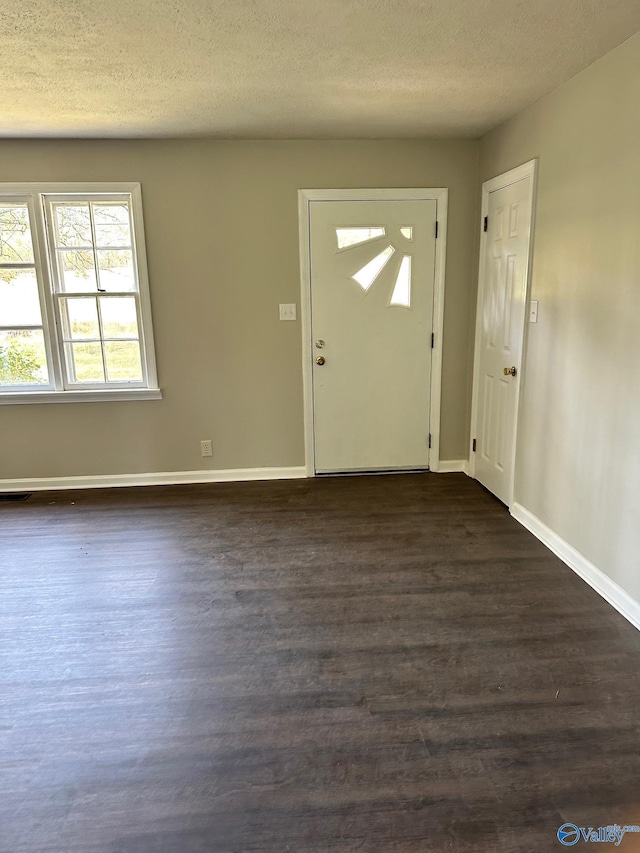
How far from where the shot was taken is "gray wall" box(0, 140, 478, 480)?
3.56m

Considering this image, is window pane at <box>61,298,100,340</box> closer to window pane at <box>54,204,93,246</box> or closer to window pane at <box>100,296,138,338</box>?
window pane at <box>100,296,138,338</box>

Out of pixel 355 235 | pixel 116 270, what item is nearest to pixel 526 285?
pixel 355 235

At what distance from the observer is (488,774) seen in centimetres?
155

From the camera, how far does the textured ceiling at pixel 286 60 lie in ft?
6.21

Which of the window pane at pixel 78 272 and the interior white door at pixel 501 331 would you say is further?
the window pane at pixel 78 272

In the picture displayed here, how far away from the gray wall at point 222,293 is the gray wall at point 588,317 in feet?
2.98

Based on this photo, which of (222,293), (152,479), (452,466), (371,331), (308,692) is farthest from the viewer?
(452,466)

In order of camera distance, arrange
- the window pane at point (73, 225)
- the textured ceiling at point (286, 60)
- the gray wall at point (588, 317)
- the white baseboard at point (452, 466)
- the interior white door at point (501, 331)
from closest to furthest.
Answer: the textured ceiling at point (286, 60) < the gray wall at point (588, 317) < the interior white door at point (501, 331) < the window pane at point (73, 225) < the white baseboard at point (452, 466)

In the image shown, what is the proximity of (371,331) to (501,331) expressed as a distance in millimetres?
908

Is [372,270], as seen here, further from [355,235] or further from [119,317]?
[119,317]

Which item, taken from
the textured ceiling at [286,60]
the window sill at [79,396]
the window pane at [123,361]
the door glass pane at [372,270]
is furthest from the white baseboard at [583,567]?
the window pane at [123,361]

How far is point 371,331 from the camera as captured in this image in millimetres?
3848

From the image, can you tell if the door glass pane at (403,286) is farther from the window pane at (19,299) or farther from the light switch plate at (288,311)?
the window pane at (19,299)

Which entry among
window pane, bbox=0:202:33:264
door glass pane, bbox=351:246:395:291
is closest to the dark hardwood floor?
door glass pane, bbox=351:246:395:291
